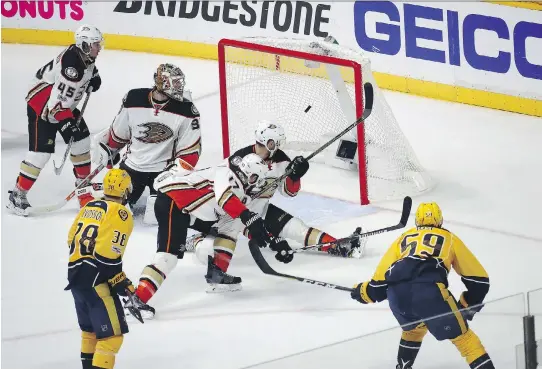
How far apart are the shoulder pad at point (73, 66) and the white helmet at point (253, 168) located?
1339mm

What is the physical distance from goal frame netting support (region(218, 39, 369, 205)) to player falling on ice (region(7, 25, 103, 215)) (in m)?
0.72

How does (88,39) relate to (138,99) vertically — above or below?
above

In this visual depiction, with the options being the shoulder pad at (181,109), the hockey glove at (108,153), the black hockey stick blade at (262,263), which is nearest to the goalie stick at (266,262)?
the black hockey stick blade at (262,263)

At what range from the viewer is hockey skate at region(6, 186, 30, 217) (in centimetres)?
738

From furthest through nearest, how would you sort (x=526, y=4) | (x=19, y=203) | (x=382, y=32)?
(x=382, y=32), (x=526, y=4), (x=19, y=203)

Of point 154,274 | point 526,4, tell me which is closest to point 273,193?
point 154,274

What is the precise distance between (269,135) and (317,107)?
4.89 feet

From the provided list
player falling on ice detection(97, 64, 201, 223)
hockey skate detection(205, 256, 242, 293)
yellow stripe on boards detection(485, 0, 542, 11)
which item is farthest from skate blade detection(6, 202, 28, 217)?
yellow stripe on boards detection(485, 0, 542, 11)

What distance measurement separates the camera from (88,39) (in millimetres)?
7184

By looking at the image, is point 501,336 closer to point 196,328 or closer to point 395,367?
point 395,367

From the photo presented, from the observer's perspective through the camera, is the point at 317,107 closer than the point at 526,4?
Yes

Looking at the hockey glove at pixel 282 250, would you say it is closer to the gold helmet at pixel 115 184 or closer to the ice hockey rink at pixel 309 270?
the ice hockey rink at pixel 309 270

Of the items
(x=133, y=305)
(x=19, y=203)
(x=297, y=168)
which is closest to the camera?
(x=133, y=305)

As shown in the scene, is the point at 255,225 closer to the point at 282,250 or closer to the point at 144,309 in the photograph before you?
the point at 282,250
